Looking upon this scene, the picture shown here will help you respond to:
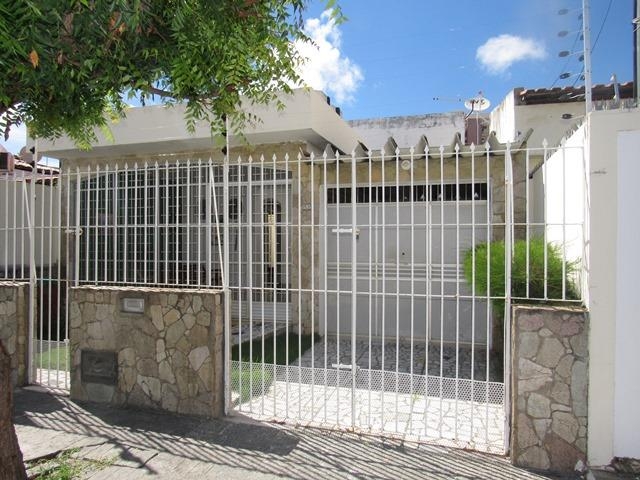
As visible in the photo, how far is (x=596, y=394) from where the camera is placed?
3.50 metres

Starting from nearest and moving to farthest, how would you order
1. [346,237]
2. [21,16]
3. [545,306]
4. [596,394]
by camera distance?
[21,16] → [596,394] → [545,306] → [346,237]

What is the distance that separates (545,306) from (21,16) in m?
4.15

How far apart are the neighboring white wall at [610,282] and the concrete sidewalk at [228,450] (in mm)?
710

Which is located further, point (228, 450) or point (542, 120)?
point (542, 120)

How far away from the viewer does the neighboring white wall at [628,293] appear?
3424 mm

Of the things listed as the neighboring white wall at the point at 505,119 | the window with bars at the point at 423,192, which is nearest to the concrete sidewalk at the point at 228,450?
the window with bars at the point at 423,192

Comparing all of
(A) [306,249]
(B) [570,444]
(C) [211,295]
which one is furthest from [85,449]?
(A) [306,249]

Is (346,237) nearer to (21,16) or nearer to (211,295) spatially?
(211,295)

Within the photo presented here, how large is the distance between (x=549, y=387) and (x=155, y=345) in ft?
12.5

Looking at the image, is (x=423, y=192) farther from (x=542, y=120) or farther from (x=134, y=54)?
(x=134, y=54)

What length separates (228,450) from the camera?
12.8 ft

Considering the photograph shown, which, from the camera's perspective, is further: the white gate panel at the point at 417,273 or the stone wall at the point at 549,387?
the white gate panel at the point at 417,273

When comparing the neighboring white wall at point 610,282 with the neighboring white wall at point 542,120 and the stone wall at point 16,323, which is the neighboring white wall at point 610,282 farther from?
the neighboring white wall at point 542,120

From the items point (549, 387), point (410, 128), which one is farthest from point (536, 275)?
point (410, 128)
